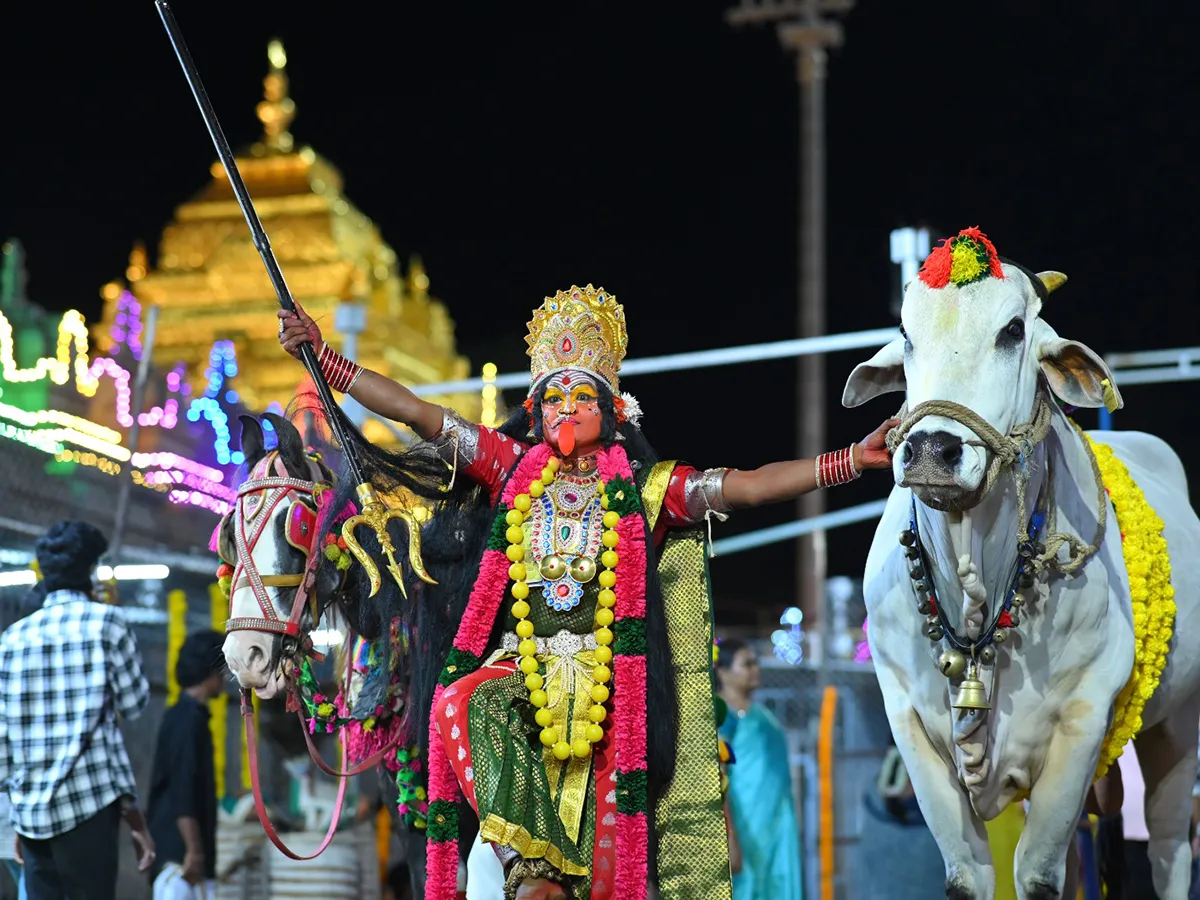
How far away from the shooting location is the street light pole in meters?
20.0

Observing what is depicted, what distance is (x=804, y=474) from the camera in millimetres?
5441

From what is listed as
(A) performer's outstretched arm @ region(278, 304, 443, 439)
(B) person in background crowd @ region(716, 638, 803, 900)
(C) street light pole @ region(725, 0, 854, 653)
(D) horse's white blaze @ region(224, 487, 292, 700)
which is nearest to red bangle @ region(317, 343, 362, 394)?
(A) performer's outstretched arm @ region(278, 304, 443, 439)

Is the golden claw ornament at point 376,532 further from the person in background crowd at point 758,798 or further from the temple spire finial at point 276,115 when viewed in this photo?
the temple spire finial at point 276,115

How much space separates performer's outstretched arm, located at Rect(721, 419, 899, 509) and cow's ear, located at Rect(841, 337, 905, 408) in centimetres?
12

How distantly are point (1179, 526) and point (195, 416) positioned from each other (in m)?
6.18

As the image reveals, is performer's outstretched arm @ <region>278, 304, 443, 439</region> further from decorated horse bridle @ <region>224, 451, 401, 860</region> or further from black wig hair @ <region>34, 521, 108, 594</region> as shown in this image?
black wig hair @ <region>34, 521, 108, 594</region>

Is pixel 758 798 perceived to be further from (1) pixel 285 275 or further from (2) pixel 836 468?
(1) pixel 285 275

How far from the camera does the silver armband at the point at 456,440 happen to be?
18.8 ft

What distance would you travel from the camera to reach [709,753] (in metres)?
5.60

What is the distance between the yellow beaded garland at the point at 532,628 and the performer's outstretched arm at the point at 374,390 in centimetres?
42

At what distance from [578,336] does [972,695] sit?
6.13 ft

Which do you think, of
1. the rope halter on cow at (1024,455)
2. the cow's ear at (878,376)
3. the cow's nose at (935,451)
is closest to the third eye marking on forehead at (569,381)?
the cow's ear at (878,376)

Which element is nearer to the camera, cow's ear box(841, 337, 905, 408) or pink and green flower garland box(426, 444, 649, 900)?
cow's ear box(841, 337, 905, 408)

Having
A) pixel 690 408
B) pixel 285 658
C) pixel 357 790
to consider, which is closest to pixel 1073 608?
pixel 285 658
